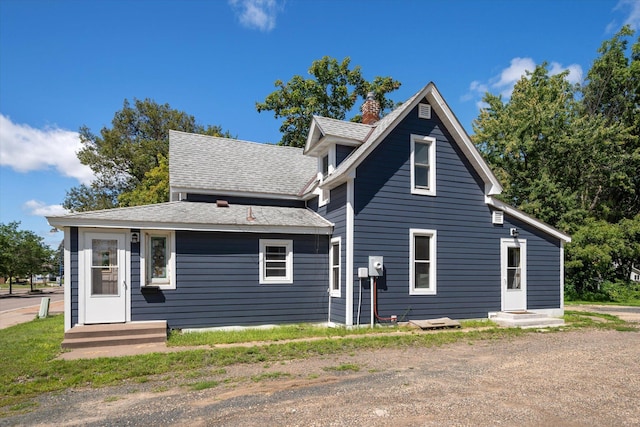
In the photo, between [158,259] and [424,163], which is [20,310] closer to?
[158,259]

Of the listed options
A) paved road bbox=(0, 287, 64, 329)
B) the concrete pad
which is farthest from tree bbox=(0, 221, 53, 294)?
the concrete pad

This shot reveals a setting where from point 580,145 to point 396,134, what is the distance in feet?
54.5

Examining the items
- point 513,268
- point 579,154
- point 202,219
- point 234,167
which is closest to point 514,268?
point 513,268

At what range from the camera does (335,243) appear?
12305 mm

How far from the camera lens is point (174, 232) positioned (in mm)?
10930

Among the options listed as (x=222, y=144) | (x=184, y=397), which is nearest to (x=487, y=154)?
(x=222, y=144)

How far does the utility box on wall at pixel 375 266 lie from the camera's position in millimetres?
11272

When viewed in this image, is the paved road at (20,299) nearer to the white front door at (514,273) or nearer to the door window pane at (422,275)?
the door window pane at (422,275)

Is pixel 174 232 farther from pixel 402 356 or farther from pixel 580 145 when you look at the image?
pixel 580 145

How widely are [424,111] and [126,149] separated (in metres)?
30.9

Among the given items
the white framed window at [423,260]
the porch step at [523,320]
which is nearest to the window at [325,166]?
the white framed window at [423,260]

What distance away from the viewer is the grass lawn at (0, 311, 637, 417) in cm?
654

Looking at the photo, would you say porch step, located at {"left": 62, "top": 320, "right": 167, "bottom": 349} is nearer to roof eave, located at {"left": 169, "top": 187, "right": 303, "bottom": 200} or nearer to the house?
the house

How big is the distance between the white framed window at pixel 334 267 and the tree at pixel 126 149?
1056 inches
